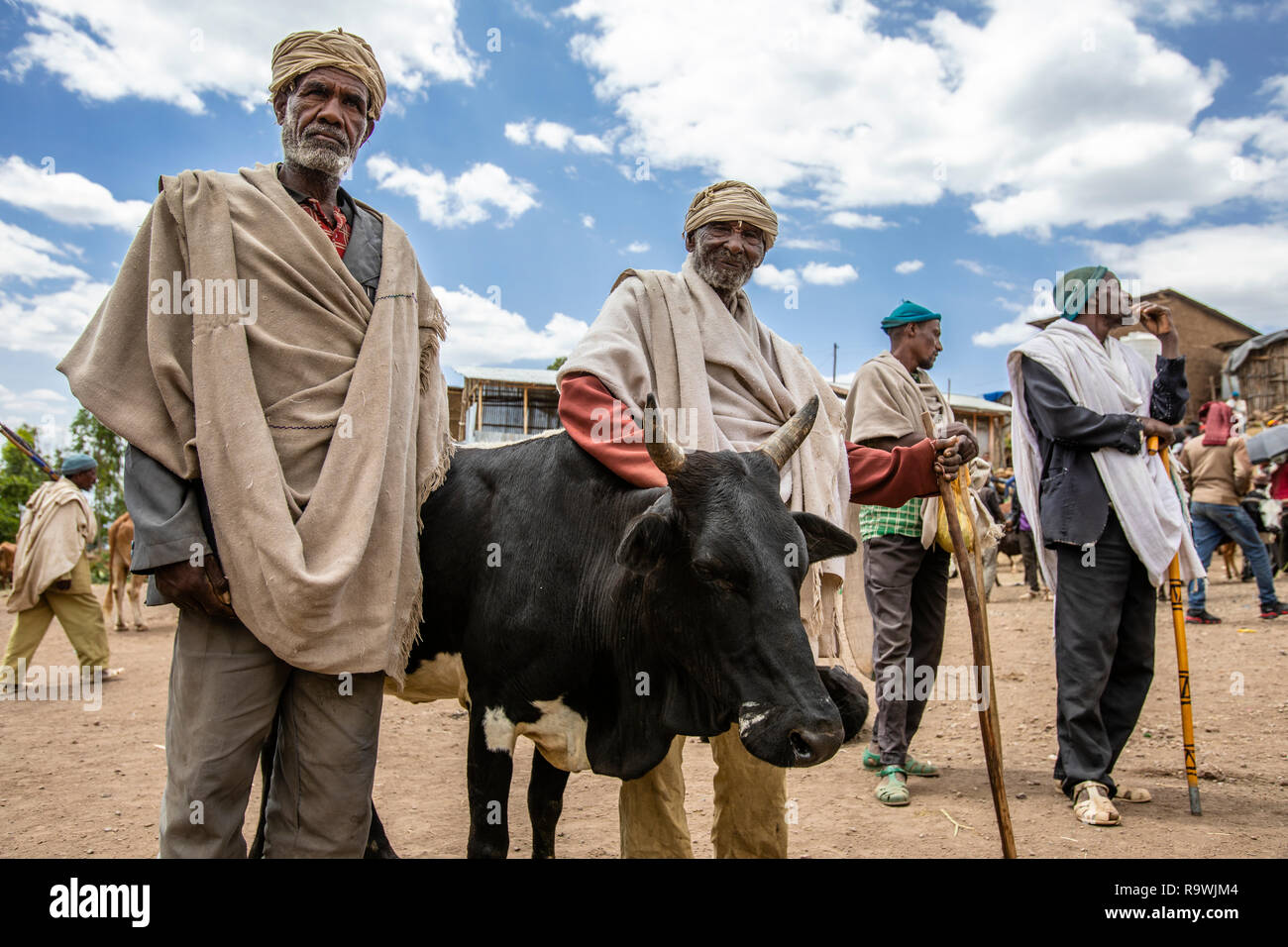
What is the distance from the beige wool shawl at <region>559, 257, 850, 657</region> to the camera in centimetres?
304

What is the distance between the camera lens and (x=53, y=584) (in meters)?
8.53

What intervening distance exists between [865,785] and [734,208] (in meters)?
3.80

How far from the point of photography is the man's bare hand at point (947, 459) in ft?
11.0

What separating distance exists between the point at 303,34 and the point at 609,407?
5.20 feet

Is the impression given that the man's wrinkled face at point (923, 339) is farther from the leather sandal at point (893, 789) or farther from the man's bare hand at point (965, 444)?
the leather sandal at point (893, 789)

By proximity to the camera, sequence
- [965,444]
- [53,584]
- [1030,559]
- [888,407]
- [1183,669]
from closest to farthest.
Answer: [965,444]
[1183,669]
[888,407]
[53,584]
[1030,559]

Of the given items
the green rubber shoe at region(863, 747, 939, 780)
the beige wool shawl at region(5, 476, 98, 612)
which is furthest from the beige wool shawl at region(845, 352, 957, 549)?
the beige wool shawl at region(5, 476, 98, 612)

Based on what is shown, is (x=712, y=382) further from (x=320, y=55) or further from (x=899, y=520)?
(x=899, y=520)

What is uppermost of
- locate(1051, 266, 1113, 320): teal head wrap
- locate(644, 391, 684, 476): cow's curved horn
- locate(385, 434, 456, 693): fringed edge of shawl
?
locate(1051, 266, 1113, 320): teal head wrap

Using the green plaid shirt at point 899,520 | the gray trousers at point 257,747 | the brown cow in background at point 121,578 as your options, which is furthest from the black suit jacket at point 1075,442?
the brown cow in background at point 121,578

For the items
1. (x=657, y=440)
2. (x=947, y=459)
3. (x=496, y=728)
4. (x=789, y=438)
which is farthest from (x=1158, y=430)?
(x=496, y=728)

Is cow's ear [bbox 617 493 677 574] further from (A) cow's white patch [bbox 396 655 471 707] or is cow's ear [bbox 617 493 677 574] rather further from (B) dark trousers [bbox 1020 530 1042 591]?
(B) dark trousers [bbox 1020 530 1042 591]

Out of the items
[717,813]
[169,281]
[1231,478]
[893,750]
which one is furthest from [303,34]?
[1231,478]

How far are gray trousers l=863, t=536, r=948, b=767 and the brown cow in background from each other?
11.5 m
